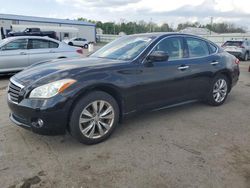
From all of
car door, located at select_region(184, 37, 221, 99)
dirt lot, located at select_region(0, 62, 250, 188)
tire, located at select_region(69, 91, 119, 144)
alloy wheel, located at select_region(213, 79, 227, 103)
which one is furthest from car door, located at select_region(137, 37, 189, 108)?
alloy wheel, located at select_region(213, 79, 227, 103)

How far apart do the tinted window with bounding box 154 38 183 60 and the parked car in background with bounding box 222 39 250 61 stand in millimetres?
15208

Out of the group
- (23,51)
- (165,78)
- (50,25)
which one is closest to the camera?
(165,78)

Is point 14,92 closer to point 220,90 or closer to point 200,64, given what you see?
point 200,64

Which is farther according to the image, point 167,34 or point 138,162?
point 167,34

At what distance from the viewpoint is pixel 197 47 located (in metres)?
5.41

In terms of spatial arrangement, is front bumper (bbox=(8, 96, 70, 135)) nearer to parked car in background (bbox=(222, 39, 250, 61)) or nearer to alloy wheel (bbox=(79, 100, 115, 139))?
alloy wheel (bbox=(79, 100, 115, 139))

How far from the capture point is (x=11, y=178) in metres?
2.99

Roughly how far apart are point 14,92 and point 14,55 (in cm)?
573

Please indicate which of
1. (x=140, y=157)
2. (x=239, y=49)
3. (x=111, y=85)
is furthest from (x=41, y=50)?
(x=239, y=49)

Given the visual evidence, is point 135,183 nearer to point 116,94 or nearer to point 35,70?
point 116,94

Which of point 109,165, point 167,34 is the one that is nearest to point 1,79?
point 167,34

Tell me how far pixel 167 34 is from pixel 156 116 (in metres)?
1.54

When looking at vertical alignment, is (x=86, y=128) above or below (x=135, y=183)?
above

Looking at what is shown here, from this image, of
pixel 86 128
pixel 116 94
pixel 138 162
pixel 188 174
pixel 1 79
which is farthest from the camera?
pixel 1 79
